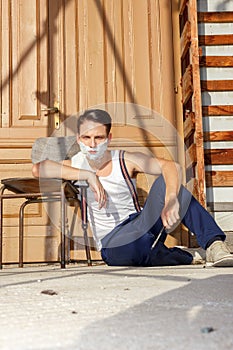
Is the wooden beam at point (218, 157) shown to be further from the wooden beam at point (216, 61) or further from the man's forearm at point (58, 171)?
the man's forearm at point (58, 171)

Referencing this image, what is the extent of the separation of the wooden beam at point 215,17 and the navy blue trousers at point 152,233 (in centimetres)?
169

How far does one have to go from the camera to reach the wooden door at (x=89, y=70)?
196 inches

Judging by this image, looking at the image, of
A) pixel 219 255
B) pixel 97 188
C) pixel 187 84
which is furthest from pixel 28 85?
pixel 219 255

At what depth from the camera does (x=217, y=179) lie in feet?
15.7

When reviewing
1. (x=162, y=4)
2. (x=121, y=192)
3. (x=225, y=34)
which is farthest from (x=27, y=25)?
(x=121, y=192)

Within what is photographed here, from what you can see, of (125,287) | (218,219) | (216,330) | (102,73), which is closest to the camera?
(216,330)

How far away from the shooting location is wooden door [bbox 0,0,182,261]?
196 inches

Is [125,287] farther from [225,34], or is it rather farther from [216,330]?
[225,34]

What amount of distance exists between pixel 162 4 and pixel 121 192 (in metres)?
1.93

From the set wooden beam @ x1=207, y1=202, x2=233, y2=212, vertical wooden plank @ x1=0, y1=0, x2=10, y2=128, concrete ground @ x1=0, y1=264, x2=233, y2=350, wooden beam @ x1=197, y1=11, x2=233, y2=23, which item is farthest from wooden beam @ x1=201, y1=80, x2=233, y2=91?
concrete ground @ x1=0, y1=264, x2=233, y2=350

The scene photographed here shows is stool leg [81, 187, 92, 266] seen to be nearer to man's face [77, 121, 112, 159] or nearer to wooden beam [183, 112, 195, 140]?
man's face [77, 121, 112, 159]

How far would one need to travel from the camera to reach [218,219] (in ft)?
15.6

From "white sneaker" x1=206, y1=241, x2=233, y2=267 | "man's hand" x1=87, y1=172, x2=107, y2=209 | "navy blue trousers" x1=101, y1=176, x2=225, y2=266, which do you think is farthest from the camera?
"man's hand" x1=87, y1=172, x2=107, y2=209

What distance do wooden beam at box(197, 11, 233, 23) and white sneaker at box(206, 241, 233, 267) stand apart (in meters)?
2.07
